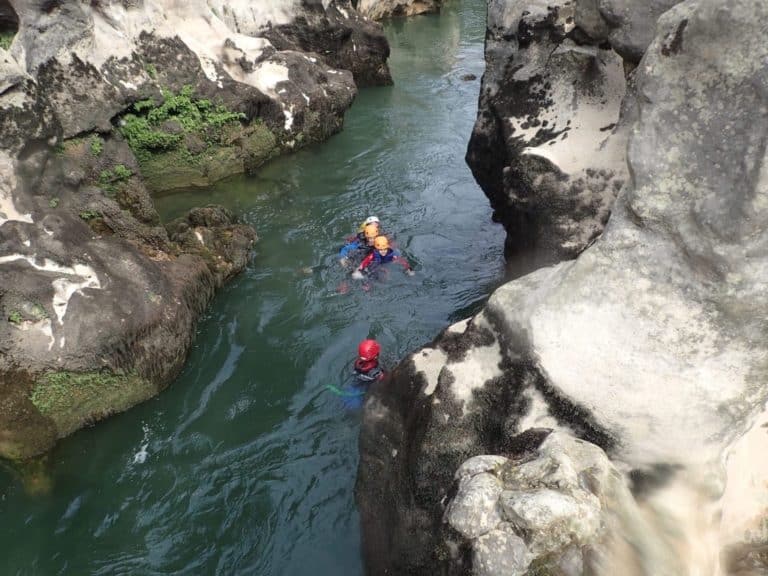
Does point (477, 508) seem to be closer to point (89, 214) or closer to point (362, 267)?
point (362, 267)

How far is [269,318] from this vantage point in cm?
960

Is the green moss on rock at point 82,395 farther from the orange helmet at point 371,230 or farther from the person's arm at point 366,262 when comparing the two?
the orange helmet at point 371,230

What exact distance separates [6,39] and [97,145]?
2.22 m

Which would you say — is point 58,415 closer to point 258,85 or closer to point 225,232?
point 225,232

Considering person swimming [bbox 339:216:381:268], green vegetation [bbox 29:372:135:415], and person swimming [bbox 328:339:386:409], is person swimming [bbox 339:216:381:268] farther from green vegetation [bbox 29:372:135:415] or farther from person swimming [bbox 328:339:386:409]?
green vegetation [bbox 29:372:135:415]

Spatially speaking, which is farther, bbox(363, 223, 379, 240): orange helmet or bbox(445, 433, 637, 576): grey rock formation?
bbox(363, 223, 379, 240): orange helmet

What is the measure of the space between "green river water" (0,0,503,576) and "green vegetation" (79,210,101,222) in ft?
7.63

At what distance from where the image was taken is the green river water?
248 inches

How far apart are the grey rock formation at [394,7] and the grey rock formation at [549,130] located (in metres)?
21.4

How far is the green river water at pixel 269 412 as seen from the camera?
6.31 m

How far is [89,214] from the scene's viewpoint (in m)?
9.37

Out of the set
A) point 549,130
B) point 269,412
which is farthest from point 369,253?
point 549,130

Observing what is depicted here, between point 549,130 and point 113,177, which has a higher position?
point 549,130

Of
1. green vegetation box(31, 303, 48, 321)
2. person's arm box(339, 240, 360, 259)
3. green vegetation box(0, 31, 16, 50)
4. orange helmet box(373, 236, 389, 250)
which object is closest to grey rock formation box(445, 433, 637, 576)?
green vegetation box(31, 303, 48, 321)
